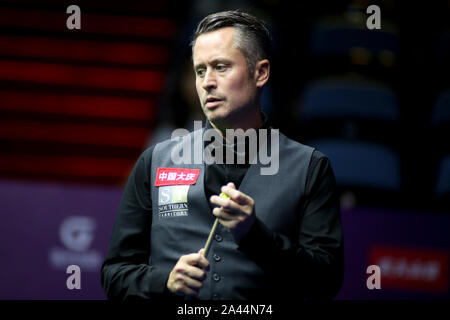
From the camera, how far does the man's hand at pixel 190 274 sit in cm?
116

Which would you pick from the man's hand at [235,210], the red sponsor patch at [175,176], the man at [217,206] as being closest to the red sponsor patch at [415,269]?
the man at [217,206]

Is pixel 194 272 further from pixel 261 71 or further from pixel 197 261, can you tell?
pixel 261 71

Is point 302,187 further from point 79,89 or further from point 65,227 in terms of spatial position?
point 79,89

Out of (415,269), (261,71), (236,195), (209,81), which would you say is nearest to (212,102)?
(209,81)

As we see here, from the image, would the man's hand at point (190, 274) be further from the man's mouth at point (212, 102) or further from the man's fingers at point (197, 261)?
the man's mouth at point (212, 102)

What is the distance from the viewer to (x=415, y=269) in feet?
8.91

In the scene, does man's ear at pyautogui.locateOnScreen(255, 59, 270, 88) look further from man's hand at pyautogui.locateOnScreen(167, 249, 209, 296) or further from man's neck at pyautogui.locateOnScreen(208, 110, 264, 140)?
man's hand at pyautogui.locateOnScreen(167, 249, 209, 296)

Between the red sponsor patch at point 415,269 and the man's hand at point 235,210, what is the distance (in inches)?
66.5

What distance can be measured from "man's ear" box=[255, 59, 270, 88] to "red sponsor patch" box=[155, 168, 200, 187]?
273 millimetres

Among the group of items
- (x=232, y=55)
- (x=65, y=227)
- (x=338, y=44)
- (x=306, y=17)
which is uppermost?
(x=306, y=17)

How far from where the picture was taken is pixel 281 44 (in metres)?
4.51

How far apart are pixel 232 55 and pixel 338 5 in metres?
3.71

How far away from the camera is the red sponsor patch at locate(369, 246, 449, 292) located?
271 cm
